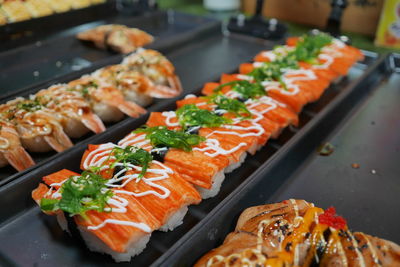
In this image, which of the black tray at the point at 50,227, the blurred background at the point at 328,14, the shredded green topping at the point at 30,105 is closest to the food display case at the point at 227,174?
the black tray at the point at 50,227

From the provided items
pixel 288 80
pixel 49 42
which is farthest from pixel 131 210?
pixel 49 42

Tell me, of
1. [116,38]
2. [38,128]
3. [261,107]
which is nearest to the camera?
[38,128]

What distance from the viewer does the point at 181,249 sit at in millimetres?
1969

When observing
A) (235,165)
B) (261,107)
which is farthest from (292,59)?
(235,165)

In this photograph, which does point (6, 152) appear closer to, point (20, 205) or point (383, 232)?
point (20, 205)

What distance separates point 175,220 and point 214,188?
41 cm

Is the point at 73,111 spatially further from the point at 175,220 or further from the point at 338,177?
the point at 338,177

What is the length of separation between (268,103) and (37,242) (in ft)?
7.05

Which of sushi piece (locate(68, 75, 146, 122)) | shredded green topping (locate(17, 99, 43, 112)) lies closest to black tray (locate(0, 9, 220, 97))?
shredded green topping (locate(17, 99, 43, 112))

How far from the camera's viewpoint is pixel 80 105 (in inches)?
126

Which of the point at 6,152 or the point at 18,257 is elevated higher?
the point at 6,152

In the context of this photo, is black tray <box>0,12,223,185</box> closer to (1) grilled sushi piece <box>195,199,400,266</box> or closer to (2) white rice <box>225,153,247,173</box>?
(2) white rice <box>225,153,247,173</box>

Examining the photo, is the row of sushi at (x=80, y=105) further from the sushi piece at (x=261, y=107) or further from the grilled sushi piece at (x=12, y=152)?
the sushi piece at (x=261, y=107)

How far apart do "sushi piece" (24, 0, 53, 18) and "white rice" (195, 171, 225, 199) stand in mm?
3838
